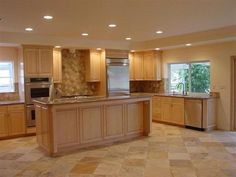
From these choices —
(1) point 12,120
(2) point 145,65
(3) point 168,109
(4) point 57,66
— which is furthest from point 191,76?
(1) point 12,120

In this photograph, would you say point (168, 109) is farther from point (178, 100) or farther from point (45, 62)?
point (45, 62)

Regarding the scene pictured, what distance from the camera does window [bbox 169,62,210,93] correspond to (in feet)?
24.3

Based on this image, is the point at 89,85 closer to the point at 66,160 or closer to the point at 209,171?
the point at 66,160

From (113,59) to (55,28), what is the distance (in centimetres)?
266

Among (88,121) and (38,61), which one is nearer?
(88,121)

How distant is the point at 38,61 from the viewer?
6.54 metres

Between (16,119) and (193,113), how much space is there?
4654 millimetres

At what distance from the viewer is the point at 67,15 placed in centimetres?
447

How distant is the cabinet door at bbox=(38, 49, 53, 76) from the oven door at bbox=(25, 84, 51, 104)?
1.10 feet

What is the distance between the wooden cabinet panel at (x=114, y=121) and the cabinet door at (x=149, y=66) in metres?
2.96

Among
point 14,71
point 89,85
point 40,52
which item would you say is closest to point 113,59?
point 89,85

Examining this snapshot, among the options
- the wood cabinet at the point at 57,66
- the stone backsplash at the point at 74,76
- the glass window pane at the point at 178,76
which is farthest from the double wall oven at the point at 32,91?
the glass window pane at the point at 178,76

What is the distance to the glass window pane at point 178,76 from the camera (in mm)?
7969

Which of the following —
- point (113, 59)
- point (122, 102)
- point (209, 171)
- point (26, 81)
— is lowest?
point (209, 171)
